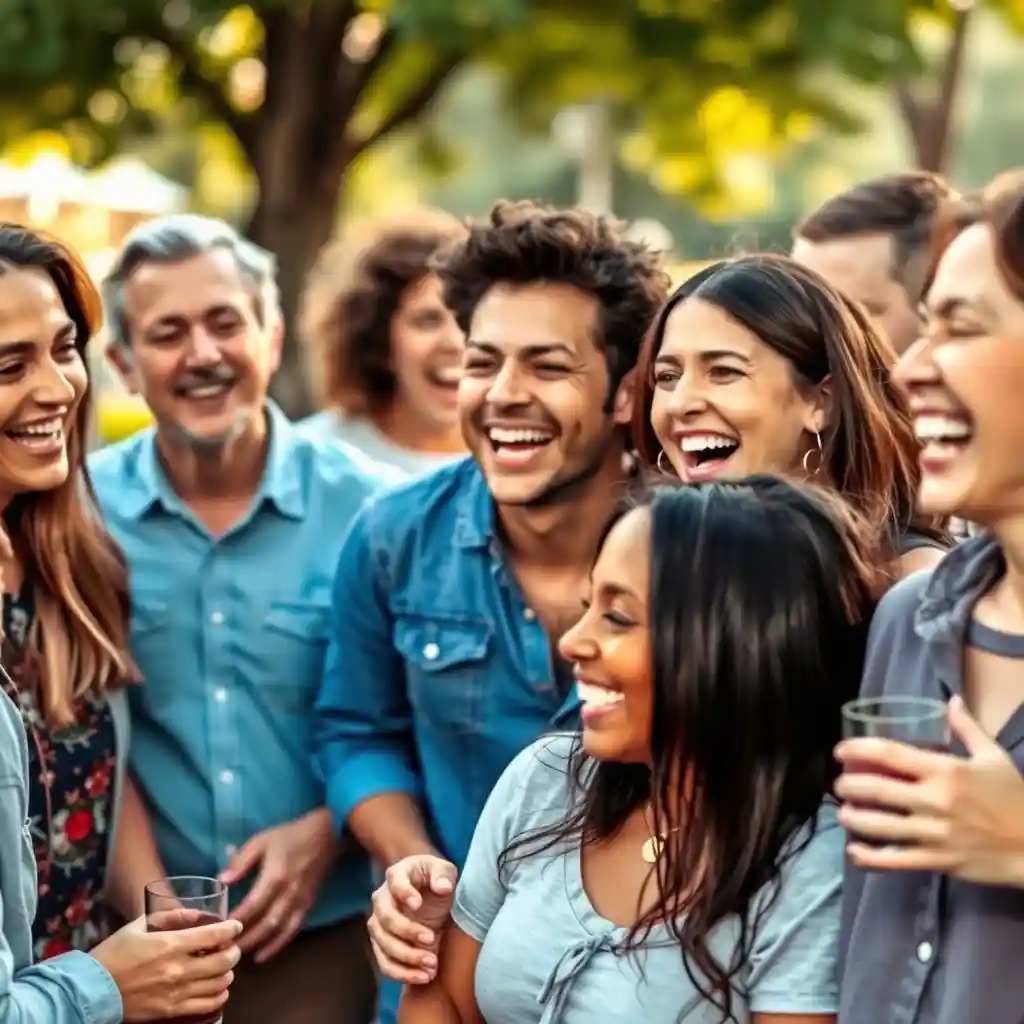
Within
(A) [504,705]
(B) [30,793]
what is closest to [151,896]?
(B) [30,793]

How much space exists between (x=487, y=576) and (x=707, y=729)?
1.42 meters

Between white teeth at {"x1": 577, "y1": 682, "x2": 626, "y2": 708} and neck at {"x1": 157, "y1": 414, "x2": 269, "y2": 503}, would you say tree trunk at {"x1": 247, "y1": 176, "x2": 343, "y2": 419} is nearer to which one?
neck at {"x1": 157, "y1": 414, "x2": 269, "y2": 503}

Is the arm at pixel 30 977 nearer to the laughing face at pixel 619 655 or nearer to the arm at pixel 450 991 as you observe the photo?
the arm at pixel 450 991

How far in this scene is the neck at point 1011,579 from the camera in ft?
8.48

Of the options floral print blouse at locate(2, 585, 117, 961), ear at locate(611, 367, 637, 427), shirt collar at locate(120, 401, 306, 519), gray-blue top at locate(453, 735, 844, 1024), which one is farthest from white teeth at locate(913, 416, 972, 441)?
shirt collar at locate(120, 401, 306, 519)

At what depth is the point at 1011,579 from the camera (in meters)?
2.64

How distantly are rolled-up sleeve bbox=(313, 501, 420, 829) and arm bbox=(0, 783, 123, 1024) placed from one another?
104 cm

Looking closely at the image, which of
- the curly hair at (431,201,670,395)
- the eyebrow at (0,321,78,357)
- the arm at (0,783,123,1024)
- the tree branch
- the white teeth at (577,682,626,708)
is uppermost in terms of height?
the tree branch

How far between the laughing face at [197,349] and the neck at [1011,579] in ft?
7.87

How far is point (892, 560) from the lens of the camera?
329 cm

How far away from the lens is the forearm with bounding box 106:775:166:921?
A: 4191 mm

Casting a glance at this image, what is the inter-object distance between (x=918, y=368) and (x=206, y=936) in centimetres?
158

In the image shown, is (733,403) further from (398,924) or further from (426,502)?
(398,924)

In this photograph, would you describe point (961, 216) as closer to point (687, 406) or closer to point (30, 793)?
point (687, 406)
